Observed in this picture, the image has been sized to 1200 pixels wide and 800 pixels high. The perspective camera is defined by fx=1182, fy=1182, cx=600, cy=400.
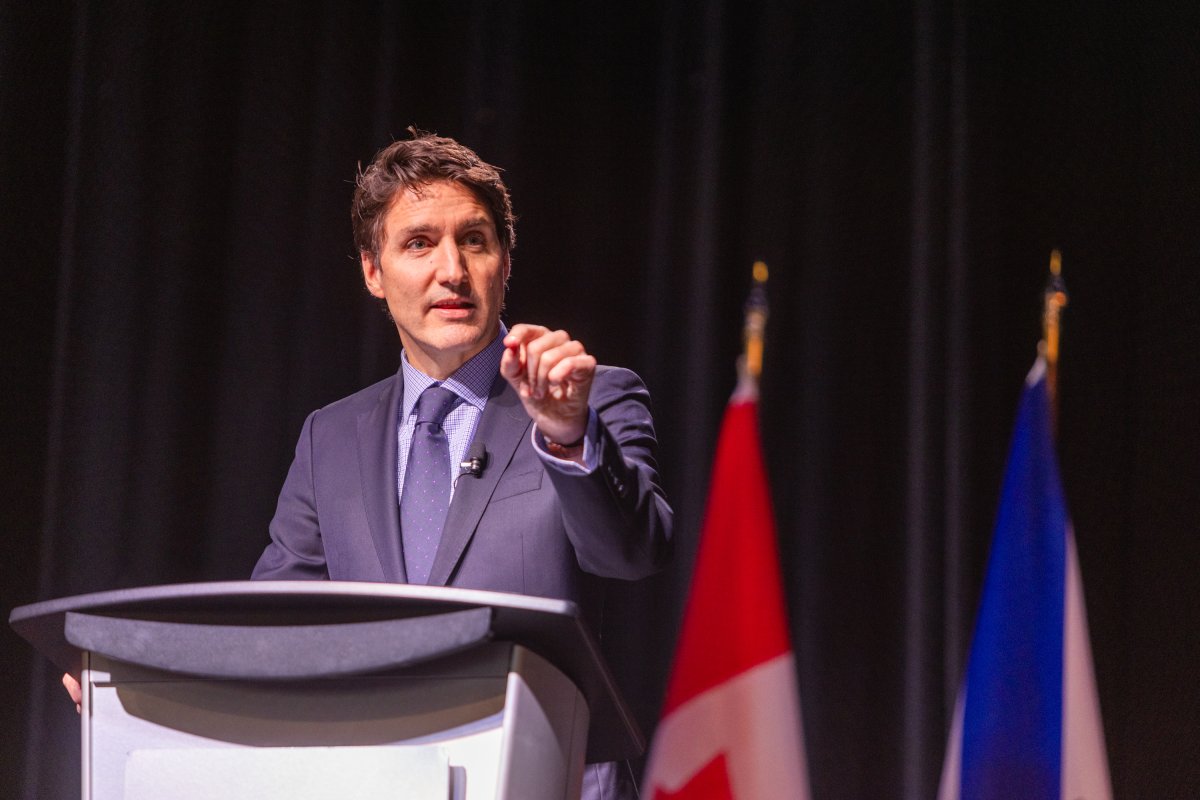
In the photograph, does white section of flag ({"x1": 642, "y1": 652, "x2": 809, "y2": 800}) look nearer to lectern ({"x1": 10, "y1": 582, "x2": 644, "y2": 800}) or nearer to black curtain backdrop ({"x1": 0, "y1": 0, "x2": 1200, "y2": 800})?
lectern ({"x1": 10, "y1": 582, "x2": 644, "y2": 800})

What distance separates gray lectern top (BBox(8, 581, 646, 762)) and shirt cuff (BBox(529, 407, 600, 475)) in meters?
0.27

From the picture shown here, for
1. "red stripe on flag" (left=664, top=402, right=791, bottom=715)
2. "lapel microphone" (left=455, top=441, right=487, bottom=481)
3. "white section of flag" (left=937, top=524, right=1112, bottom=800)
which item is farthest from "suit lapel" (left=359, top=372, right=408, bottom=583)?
"white section of flag" (left=937, top=524, right=1112, bottom=800)

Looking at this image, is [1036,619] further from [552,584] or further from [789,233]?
[789,233]

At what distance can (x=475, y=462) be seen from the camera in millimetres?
1499

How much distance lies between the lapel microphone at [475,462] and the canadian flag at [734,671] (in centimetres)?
31

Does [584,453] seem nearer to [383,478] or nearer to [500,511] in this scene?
[500,511]

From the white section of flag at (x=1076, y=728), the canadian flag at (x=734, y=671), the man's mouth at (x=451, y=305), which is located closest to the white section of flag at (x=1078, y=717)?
the white section of flag at (x=1076, y=728)

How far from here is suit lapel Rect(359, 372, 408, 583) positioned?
153cm

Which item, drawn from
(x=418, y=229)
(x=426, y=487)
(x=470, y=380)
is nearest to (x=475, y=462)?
(x=426, y=487)

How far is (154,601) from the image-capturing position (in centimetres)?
98

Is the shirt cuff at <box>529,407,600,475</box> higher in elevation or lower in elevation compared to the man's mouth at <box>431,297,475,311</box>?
lower

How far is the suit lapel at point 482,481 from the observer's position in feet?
4.78

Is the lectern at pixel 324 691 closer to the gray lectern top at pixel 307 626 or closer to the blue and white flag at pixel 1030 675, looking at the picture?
the gray lectern top at pixel 307 626

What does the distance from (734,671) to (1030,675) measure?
1.31 feet
